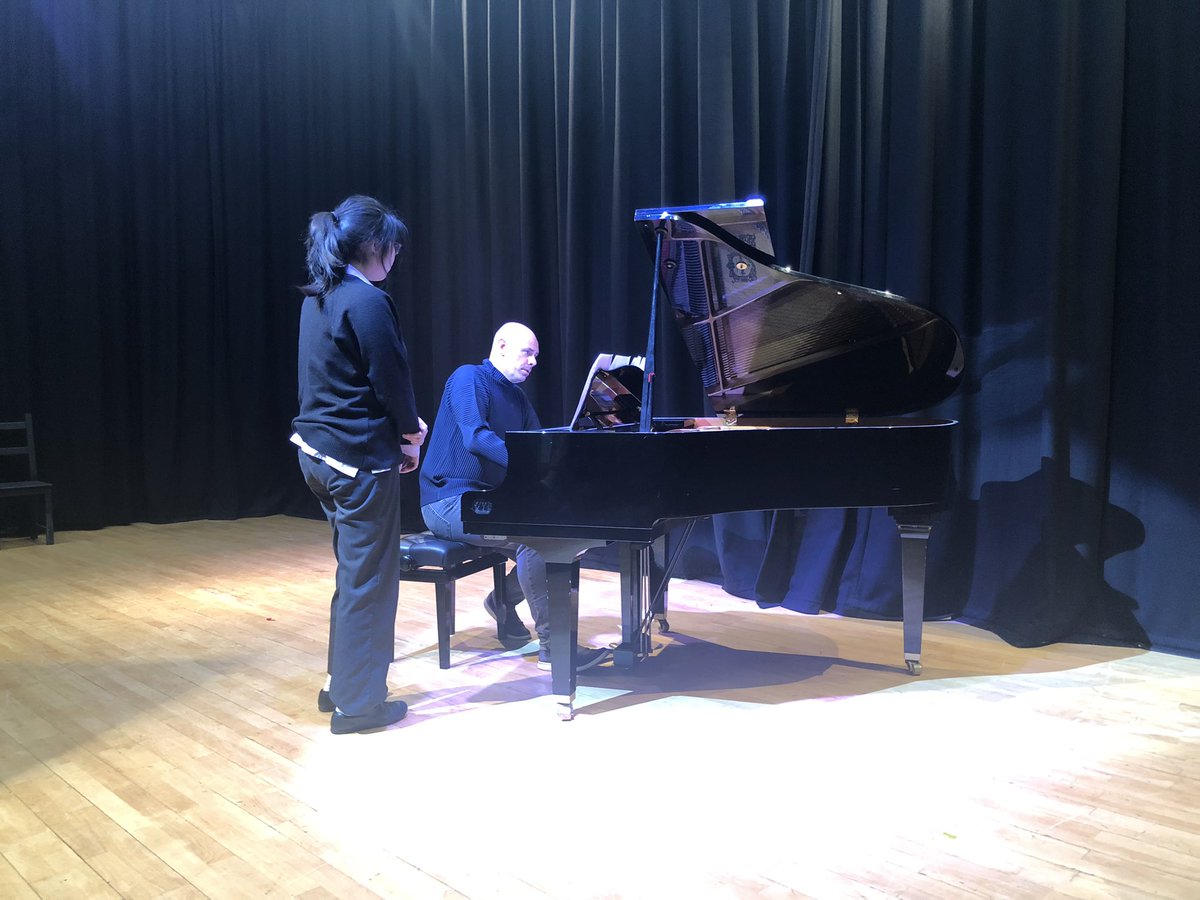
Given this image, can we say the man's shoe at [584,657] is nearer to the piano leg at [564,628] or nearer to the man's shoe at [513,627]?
the man's shoe at [513,627]

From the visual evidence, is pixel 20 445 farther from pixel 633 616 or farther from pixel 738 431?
pixel 738 431

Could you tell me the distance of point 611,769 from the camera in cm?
242

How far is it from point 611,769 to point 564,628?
0.53 metres

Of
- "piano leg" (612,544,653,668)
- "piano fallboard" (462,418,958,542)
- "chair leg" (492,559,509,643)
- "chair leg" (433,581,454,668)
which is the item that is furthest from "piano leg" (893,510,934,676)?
"chair leg" (433,581,454,668)

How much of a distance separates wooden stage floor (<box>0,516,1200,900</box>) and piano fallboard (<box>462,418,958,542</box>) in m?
0.65

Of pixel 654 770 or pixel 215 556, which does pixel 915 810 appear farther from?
pixel 215 556

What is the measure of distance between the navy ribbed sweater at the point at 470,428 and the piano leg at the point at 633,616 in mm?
584

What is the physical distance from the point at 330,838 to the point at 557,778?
60 cm

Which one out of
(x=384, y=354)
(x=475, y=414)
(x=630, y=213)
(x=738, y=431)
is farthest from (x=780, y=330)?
(x=630, y=213)

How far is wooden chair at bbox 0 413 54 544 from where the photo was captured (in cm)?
571

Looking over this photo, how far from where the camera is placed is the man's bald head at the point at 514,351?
323cm

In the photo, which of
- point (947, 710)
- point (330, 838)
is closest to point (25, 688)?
point (330, 838)

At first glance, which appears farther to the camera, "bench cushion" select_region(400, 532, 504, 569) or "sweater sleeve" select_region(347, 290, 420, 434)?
"bench cushion" select_region(400, 532, 504, 569)

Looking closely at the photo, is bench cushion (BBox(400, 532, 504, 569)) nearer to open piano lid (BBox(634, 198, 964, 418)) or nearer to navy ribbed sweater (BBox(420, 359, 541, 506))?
navy ribbed sweater (BBox(420, 359, 541, 506))
